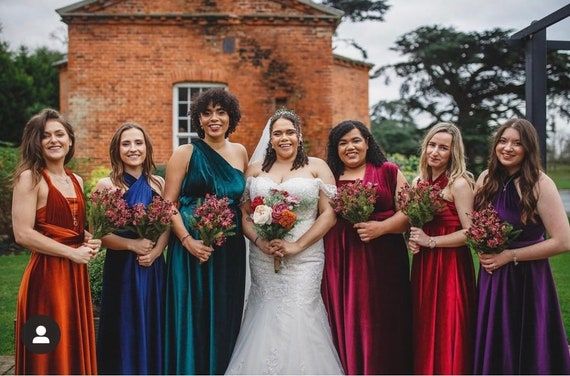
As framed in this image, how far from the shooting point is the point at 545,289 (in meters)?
4.18

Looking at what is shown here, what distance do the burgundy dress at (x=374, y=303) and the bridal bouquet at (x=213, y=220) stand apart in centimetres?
103

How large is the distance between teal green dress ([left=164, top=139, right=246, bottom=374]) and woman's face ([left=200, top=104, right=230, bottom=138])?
0.14m

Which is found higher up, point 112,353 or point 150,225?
point 150,225

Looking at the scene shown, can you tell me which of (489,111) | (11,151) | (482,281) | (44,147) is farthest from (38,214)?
(489,111)

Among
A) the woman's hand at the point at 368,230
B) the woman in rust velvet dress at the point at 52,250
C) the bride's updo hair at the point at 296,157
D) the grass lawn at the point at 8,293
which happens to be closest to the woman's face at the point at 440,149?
the woman's hand at the point at 368,230

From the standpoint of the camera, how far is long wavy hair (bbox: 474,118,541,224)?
4168 mm

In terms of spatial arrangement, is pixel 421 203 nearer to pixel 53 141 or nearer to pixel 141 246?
Result: pixel 141 246

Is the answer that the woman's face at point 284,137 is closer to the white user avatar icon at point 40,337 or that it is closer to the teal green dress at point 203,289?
the teal green dress at point 203,289

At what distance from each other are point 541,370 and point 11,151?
521 inches

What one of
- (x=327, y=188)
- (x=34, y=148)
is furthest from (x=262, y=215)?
(x=34, y=148)

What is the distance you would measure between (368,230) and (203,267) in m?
1.31

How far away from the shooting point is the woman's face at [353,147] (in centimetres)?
478

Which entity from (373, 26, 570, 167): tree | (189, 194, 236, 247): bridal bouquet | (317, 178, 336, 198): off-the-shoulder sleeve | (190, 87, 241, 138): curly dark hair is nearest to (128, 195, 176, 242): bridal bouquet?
(189, 194, 236, 247): bridal bouquet

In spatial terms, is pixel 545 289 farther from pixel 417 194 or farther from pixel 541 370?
pixel 417 194
